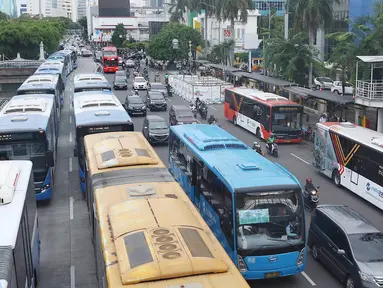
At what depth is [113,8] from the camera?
14075 centimetres

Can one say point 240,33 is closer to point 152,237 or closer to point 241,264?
point 241,264

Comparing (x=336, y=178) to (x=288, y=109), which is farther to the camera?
(x=288, y=109)

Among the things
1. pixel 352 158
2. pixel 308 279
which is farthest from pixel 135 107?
pixel 308 279

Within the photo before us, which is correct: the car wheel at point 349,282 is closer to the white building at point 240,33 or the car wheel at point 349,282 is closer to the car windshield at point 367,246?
the car windshield at point 367,246

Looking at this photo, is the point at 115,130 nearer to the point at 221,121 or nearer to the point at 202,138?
the point at 202,138

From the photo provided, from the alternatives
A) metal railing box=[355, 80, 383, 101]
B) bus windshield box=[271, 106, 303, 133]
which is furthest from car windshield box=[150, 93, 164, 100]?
metal railing box=[355, 80, 383, 101]

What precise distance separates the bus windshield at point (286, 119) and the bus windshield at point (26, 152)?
1350 centimetres

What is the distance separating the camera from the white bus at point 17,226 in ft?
23.4

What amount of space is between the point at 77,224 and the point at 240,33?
230 ft

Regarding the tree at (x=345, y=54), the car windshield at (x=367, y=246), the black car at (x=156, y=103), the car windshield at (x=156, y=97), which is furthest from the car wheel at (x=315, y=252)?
the car windshield at (x=156, y=97)

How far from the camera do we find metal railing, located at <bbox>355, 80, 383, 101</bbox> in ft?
80.3

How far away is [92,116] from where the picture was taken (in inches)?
718

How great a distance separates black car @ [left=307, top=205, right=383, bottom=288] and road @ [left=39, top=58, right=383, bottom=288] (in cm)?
51

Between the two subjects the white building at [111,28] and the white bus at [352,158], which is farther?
the white building at [111,28]
